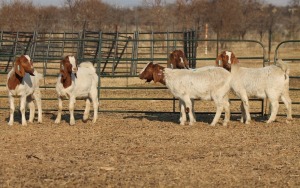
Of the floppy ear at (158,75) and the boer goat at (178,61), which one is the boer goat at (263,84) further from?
the floppy ear at (158,75)

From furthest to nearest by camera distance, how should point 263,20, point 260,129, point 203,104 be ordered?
1. point 263,20
2. point 203,104
3. point 260,129

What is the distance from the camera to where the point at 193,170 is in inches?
320

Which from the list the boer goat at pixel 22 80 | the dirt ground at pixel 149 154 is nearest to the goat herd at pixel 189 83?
the boer goat at pixel 22 80

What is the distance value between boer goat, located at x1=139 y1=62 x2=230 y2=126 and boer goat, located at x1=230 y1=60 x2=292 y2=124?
1.48 ft

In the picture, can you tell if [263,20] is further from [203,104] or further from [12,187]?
[12,187]

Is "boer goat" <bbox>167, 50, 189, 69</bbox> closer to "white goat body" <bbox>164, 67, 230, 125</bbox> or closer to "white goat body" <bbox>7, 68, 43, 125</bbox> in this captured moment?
"white goat body" <bbox>164, 67, 230, 125</bbox>

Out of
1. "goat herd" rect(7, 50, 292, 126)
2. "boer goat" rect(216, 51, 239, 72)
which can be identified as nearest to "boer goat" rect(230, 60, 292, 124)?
"goat herd" rect(7, 50, 292, 126)

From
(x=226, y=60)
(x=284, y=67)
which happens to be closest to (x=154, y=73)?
(x=226, y=60)

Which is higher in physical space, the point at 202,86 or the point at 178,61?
the point at 178,61

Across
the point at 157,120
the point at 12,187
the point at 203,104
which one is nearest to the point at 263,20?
the point at 203,104

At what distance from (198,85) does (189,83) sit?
0.19 meters

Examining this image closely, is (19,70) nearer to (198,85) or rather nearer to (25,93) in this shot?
(25,93)

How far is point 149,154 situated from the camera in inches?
366

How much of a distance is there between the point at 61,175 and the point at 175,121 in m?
5.79
